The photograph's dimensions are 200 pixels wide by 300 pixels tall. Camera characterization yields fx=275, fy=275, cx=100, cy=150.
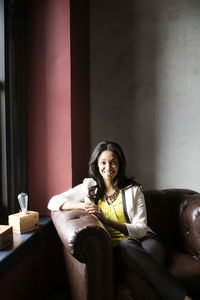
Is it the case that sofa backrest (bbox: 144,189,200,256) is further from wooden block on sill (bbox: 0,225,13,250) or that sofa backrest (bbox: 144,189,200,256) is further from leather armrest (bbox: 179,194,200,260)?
wooden block on sill (bbox: 0,225,13,250)

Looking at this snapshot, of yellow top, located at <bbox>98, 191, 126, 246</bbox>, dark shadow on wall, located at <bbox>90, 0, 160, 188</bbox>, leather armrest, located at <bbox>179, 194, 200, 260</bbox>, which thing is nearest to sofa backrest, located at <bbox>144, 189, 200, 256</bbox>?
leather armrest, located at <bbox>179, 194, 200, 260</bbox>

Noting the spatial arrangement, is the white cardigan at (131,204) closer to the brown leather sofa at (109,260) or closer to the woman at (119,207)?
the woman at (119,207)

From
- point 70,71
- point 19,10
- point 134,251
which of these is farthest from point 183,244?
point 19,10

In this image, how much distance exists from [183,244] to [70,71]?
1.52m

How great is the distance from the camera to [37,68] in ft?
7.10

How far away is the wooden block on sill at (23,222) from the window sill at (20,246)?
0.11 feet

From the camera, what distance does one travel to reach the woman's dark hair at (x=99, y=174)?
6.44 ft

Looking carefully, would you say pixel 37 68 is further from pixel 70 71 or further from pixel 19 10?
pixel 19 10

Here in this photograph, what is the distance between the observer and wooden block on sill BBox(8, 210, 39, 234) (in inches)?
69.7

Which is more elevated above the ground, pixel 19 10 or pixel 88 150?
pixel 19 10

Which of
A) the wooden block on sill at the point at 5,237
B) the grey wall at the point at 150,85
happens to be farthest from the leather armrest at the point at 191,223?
the wooden block on sill at the point at 5,237

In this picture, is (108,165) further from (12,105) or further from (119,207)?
(12,105)

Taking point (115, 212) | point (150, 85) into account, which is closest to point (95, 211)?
point (115, 212)

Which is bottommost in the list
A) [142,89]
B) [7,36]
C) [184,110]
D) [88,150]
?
[88,150]
